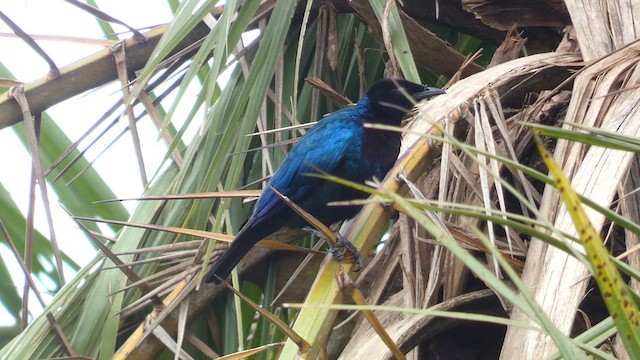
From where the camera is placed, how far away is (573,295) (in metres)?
1.90

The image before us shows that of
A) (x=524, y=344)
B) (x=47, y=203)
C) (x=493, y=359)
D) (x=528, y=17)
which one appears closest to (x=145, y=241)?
(x=47, y=203)

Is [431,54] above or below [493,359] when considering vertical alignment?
above

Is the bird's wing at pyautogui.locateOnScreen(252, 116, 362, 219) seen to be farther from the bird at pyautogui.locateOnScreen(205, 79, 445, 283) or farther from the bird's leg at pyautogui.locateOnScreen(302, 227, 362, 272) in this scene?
the bird's leg at pyautogui.locateOnScreen(302, 227, 362, 272)

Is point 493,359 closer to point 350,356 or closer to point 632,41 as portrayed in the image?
point 350,356

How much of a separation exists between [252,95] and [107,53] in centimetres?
100

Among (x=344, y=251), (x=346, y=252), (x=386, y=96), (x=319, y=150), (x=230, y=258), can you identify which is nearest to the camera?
(x=346, y=252)

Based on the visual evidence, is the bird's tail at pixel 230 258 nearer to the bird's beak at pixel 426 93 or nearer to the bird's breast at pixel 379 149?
the bird's breast at pixel 379 149

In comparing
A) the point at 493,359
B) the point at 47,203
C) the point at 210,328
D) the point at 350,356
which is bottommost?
the point at 493,359

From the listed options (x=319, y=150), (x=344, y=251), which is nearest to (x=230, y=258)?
(x=344, y=251)

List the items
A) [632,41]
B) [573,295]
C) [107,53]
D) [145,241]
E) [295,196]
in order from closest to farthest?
1. [573,295]
2. [632,41]
3. [145,241]
4. [107,53]
5. [295,196]

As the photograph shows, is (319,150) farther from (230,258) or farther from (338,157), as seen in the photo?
(230,258)

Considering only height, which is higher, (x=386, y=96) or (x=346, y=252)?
(x=386, y=96)

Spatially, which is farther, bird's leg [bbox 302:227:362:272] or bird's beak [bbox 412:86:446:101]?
bird's beak [bbox 412:86:446:101]

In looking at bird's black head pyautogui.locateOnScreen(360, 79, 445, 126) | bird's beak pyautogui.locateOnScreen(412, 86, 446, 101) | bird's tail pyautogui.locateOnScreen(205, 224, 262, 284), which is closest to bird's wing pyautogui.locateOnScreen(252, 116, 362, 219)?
bird's black head pyautogui.locateOnScreen(360, 79, 445, 126)
